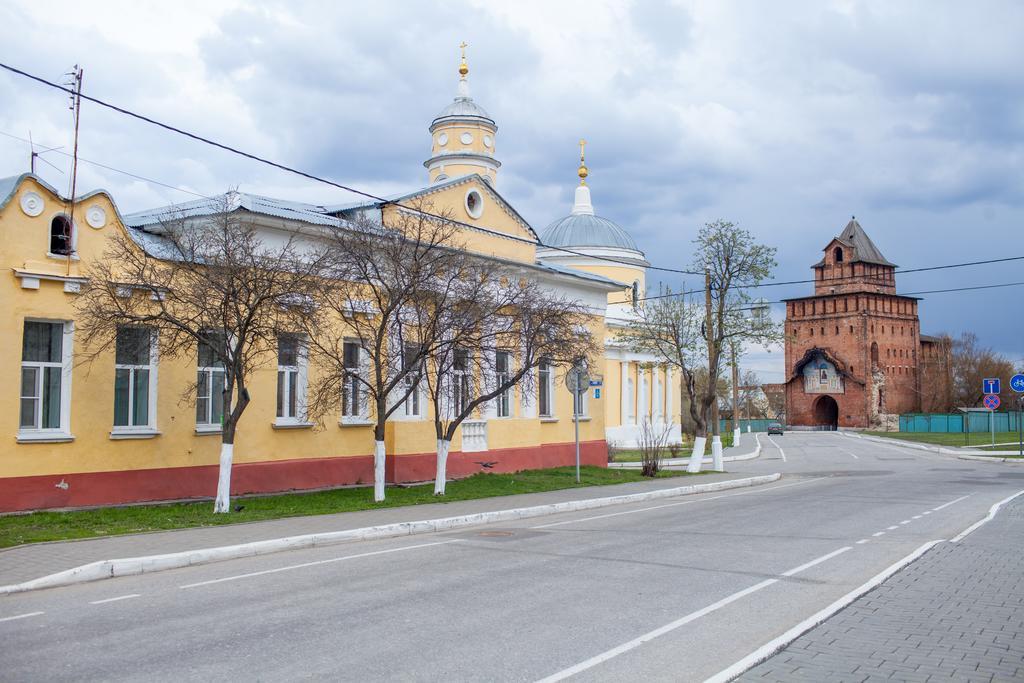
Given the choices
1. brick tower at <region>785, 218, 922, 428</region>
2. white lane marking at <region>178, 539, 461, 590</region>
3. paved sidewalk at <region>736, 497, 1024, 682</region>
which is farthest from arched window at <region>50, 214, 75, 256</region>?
brick tower at <region>785, 218, 922, 428</region>

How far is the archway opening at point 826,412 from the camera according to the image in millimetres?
95125

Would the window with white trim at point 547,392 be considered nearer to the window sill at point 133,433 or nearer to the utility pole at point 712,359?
the utility pole at point 712,359

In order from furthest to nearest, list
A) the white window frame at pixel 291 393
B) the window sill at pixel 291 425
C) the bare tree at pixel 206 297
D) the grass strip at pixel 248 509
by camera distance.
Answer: the white window frame at pixel 291 393
the window sill at pixel 291 425
the bare tree at pixel 206 297
the grass strip at pixel 248 509

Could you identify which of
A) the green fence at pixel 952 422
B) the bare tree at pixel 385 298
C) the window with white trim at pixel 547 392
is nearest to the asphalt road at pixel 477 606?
the bare tree at pixel 385 298

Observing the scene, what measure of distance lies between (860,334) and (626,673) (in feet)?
299

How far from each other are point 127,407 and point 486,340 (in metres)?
7.90

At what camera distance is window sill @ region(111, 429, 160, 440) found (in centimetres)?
1730

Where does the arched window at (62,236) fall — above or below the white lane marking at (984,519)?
above

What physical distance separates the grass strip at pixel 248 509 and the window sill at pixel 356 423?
1624 mm

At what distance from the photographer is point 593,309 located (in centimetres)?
3147

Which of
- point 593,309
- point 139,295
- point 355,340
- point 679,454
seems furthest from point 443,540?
point 679,454

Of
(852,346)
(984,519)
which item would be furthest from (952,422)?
(984,519)

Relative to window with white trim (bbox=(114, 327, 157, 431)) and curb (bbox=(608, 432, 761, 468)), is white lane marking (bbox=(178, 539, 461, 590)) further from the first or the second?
curb (bbox=(608, 432, 761, 468))

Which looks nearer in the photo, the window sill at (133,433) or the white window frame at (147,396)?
the window sill at (133,433)
